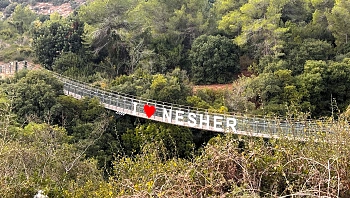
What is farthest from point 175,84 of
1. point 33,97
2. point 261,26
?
point 261,26

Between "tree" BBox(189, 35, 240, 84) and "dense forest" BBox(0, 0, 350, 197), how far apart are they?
81mm

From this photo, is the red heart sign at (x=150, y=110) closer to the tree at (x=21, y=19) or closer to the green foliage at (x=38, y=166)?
the green foliage at (x=38, y=166)

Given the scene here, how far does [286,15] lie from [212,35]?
19.1 ft

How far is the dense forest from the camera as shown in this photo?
5.56 meters

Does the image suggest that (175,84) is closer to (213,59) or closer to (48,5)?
(213,59)

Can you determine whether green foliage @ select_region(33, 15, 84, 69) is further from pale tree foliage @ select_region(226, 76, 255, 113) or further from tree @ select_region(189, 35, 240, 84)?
pale tree foliage @ select_region(226, 76, 255, 113)

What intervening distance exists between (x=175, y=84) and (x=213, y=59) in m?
7.87

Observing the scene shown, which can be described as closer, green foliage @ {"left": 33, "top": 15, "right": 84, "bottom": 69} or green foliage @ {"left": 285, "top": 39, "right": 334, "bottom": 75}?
green foliage @ {"left": 285, "top": 39, "right": 334, "bottom": 75}

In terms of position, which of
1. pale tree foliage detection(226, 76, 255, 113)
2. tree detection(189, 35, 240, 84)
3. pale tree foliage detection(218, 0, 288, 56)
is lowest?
pale tree foliage detection(226, 76, 255, 113)

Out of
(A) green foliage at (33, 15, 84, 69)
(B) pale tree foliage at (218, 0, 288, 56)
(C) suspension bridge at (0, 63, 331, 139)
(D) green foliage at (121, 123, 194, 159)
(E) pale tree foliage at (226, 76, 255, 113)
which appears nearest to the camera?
(C) suspension bridge at (0, 63, 331, 139)

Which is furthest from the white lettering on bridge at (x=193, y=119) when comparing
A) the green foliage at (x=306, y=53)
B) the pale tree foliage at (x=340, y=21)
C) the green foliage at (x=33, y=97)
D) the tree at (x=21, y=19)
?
the tree at (x=21, y=19)

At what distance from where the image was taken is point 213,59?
26.9m

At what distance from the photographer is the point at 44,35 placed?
1070 inches

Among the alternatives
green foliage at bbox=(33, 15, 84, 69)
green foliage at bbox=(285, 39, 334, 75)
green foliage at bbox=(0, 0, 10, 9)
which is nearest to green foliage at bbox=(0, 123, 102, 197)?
green foliage at bbox=(33, 15, 84, 69)
